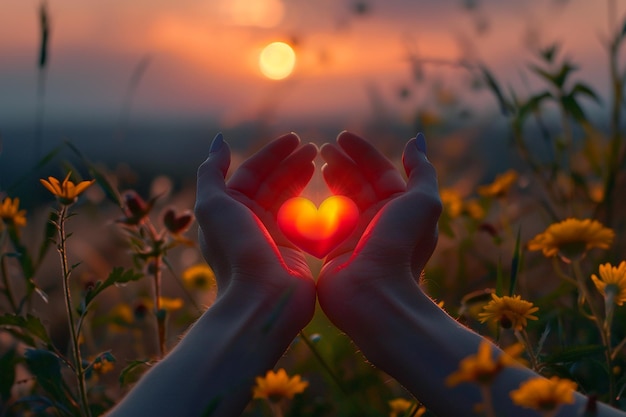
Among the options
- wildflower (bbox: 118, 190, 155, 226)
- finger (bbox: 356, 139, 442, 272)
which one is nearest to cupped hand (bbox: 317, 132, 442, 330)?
finger (bbox: 356, 139, 442, 272)

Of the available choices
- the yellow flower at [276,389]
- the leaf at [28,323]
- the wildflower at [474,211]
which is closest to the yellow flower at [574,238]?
the yellow flower at [276,389]

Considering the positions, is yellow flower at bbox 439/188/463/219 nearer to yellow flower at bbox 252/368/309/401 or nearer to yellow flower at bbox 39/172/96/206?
yellow flower at bbox 39/172/96/206

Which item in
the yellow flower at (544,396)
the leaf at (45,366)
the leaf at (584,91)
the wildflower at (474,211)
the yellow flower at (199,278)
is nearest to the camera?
the yellow flower at (544,396)

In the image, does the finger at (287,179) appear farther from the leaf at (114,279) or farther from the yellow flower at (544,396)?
the yellow flower at (544,396)

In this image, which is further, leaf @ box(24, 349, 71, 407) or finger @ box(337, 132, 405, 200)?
finger @ box(337, 132, 405, 200)

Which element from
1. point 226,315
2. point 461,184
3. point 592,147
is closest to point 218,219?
point 226,315

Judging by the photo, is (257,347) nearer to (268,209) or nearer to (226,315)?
(226,315)
